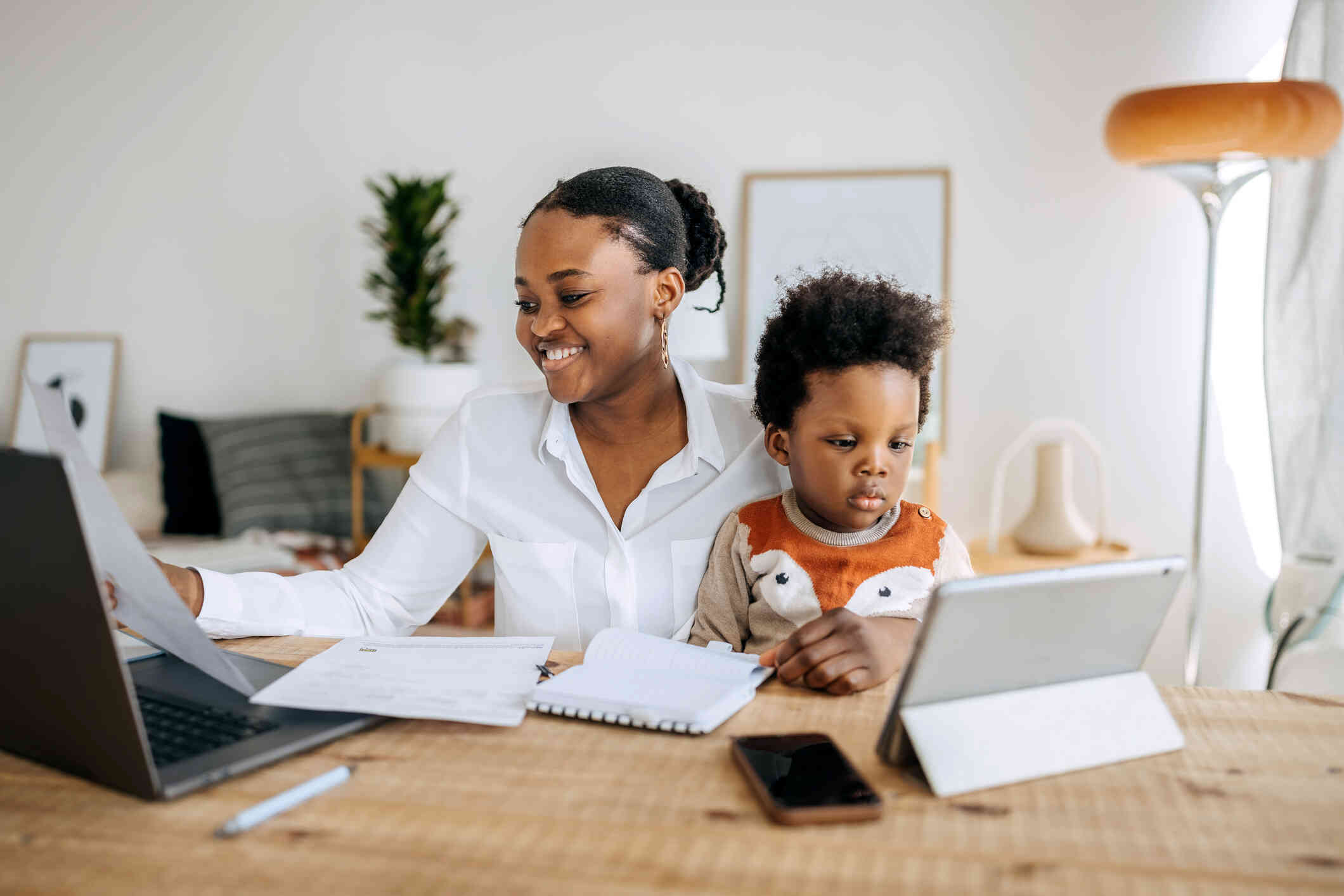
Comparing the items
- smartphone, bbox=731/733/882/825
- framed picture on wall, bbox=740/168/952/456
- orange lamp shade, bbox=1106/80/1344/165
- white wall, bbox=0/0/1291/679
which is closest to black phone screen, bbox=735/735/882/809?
smartphone, bbox=731/733/882/825

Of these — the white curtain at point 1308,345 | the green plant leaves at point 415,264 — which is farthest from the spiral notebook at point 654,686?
the green plant leaves at point 415,264

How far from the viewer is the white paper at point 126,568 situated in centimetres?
78

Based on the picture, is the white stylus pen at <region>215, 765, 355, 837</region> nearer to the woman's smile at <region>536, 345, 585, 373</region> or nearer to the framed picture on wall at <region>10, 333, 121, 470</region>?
the woman's smile at <region>536, 345, 585, 373</region>

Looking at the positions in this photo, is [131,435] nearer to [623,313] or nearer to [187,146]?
[187,146]

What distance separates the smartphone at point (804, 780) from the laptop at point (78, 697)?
35cm

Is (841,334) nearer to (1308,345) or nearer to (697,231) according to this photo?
(697,231)

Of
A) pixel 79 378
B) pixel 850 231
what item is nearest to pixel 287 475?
pixel 79 378

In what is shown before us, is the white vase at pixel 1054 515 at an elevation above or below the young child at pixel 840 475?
below

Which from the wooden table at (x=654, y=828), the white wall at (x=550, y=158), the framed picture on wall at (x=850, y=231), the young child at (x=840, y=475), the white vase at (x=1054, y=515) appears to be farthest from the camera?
the framed picture on wall at (x=850, y=231)

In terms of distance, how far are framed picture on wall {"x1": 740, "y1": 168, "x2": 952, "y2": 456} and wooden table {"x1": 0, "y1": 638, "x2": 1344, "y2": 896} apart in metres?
2.14

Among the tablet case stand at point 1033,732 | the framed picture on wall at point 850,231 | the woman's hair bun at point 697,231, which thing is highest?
the framed picture on wall at point 850,231

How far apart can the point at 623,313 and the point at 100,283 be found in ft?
10.2

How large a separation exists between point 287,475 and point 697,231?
84.2 inches

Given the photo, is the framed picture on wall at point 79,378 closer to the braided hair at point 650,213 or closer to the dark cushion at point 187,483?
the dark cushion at point 187,483
